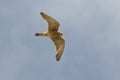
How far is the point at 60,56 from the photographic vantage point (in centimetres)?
2411

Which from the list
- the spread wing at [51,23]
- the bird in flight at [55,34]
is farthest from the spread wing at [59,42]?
the spread wing at [51,23]

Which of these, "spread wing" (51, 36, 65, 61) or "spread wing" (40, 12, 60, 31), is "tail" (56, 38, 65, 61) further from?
"spread wing" (40, 12, 60, 31)

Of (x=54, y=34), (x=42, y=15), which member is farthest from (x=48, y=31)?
(x=42, y=15)

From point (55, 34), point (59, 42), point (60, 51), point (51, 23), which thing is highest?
point (51, 23)

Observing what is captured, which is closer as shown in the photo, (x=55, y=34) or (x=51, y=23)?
(x=51, y=23)

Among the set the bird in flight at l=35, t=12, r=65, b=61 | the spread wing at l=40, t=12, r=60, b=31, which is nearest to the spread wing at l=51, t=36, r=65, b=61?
the bird in flight at l=35, t=12, r=65, b=61

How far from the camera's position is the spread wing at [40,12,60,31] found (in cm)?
2415

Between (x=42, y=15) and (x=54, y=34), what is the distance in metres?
3.60

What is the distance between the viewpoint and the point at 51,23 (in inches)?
1024

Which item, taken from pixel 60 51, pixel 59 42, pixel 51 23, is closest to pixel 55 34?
pixel 59 42

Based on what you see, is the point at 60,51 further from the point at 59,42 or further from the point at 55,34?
the point at 55,34

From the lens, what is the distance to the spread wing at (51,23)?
24153 millimetres

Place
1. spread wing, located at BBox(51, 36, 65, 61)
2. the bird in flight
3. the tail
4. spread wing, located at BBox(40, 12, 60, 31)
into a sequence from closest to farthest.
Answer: the tail → spread wing, located at BBox(40, 12, 60, 31) → the bird in flight → spread wing, located at BBox(51, 36, 65, 61)

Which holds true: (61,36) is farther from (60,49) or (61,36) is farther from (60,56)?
(60,56)
